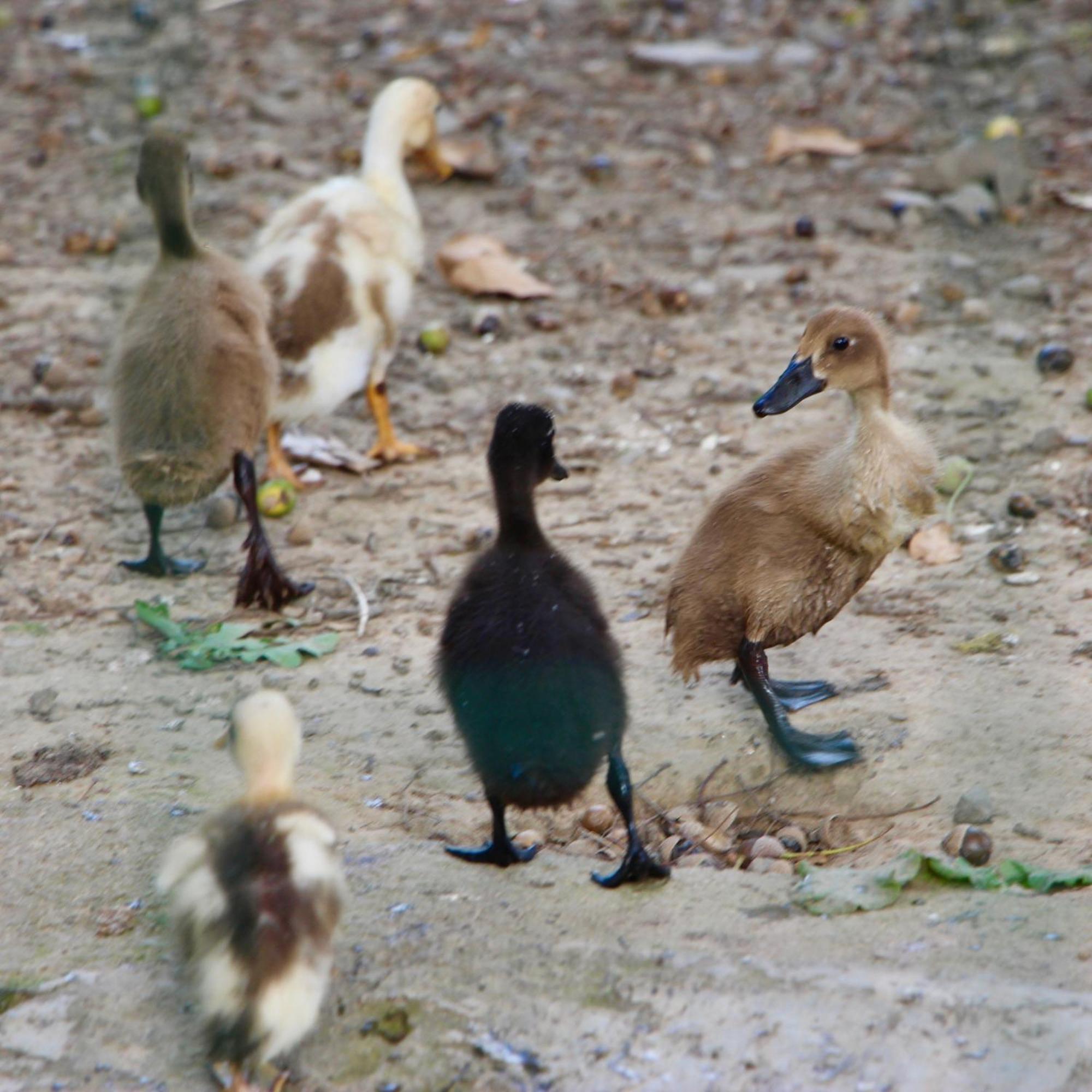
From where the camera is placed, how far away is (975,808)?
3748 mm

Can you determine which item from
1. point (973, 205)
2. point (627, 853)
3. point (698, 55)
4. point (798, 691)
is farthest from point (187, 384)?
point (698, 55)

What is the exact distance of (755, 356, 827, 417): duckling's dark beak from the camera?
14.2 ft

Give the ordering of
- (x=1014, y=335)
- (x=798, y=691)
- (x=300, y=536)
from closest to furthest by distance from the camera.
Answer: (x=798, y=691) < (x=300, y=536) < (x=1014, y=335)

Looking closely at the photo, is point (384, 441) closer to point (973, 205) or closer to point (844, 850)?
point (844, 850)

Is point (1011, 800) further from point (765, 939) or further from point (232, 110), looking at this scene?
point (232, 110)

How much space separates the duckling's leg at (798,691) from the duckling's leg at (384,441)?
6.52 ft

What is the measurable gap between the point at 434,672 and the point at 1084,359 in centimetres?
353

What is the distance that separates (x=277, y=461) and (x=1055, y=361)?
9.94 ft

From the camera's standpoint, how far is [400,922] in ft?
10.8

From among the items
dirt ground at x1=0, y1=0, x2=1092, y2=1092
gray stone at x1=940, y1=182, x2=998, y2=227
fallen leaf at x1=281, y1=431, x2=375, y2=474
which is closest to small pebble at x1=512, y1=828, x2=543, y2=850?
dirt ground at x1=0, y1=0, x2=1092, y2=1092

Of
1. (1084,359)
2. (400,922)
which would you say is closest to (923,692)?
(400,922)

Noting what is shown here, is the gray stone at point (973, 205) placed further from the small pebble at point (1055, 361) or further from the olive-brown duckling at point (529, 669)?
the olive-brown duckling at point (529, 669)

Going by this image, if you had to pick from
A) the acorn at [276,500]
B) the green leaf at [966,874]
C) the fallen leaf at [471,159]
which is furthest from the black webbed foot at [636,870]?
the fallen leaf at [471,159]

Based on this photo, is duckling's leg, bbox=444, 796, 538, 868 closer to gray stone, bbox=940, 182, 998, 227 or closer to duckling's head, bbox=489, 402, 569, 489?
duckling's head, bbox=489, 402, 569, 489
